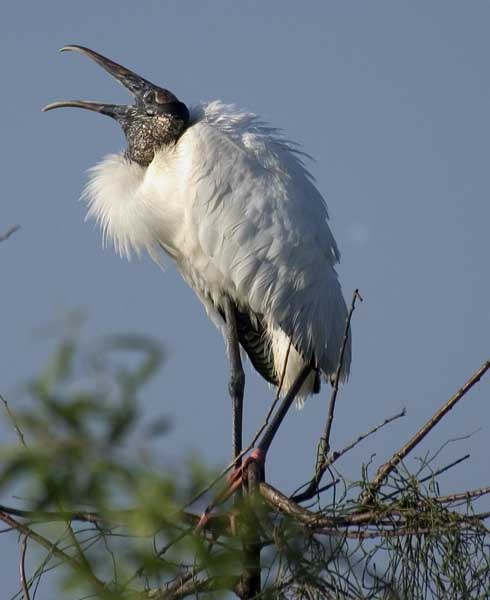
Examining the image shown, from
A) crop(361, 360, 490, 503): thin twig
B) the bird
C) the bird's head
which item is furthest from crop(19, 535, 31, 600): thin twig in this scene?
the bird's head

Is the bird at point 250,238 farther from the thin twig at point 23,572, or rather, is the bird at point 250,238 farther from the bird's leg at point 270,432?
the thin twig at point 23,572

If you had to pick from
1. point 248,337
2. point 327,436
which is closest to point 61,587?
point 327,436

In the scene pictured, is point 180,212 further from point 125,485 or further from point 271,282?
point 125,485

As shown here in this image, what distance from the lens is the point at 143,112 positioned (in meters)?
5.41

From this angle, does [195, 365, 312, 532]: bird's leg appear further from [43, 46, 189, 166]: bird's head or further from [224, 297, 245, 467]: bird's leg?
[43, 46, 189, 166]: bird's head

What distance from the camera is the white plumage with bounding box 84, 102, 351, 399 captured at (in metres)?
4.71

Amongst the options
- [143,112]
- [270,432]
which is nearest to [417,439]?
[270,432]

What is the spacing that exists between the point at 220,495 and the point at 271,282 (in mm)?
3537

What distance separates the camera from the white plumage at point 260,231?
4711 mm

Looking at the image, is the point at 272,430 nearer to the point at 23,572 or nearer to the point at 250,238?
the point at 250,238

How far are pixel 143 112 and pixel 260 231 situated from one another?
1.11 metres

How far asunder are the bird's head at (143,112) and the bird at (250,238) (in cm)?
12

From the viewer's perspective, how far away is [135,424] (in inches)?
36.9

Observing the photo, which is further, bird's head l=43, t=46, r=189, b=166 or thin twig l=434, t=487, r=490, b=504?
bird's head l=43, t=46, r=189, b=166
